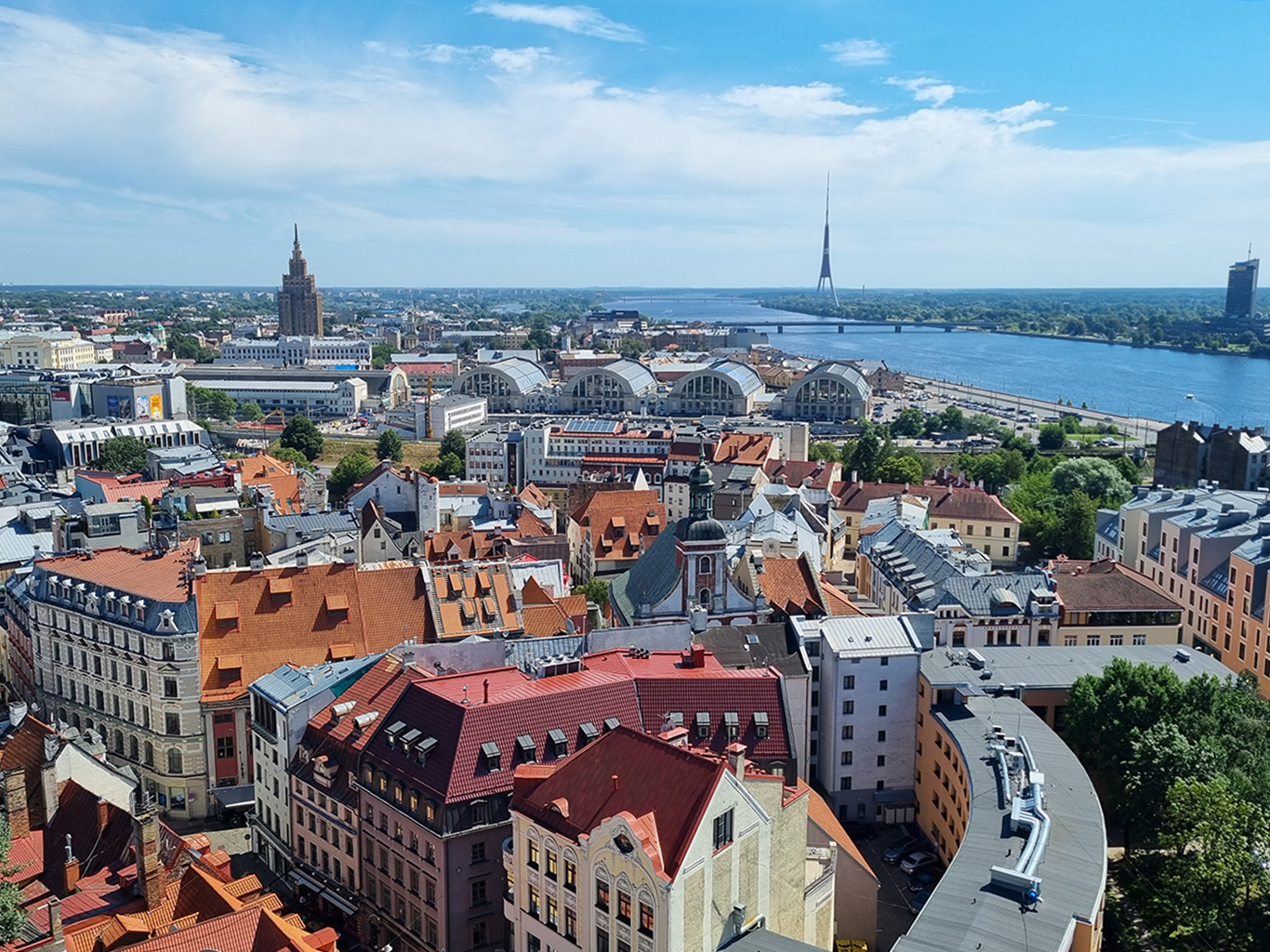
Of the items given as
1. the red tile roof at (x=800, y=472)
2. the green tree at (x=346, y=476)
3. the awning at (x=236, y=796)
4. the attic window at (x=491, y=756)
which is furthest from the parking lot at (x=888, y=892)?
the green tree at (x=346, y=476)

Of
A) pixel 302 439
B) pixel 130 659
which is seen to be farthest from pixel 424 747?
pixel 302 439

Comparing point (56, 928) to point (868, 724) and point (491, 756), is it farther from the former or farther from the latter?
point (868, 724)

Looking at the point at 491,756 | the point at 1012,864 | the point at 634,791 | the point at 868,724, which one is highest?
the point at 634,791

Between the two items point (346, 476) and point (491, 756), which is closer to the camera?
point (491, 756)

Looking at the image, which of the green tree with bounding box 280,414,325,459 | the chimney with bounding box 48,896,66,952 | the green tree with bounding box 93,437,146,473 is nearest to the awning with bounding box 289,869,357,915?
the chimney with bounding box 48,896,66,952

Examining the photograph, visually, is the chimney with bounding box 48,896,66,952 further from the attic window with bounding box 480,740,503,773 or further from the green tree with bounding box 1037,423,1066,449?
the green tree with bounding box 1037,423,1066,449

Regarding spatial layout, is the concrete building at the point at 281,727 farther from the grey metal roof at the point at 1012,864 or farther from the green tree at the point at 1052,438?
the green tree at the point at 1052,438
